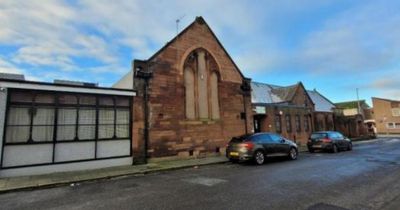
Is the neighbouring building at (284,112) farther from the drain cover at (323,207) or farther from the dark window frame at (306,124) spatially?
the drain cover at (323,207)

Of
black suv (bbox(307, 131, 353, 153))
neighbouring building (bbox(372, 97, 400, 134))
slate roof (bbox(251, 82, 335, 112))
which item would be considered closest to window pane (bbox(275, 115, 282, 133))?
black suv (bbox(307, 131, 353, 153))

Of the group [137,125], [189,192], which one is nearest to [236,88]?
[137,125]

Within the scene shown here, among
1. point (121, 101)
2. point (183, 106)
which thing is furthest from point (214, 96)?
point (121, 101)

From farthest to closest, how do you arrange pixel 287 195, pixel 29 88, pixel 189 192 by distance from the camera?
1. pixel 29 88
2. pixel 189 192
3. pixel 287 195

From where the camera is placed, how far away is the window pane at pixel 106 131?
40.7 feet

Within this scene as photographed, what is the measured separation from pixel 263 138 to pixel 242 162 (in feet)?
5.67

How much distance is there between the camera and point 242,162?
14.0 m

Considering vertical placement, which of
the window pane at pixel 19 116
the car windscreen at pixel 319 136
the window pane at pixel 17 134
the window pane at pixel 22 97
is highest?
the window pane at pixel 22 97

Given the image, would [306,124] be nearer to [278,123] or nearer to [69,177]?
[278,123]

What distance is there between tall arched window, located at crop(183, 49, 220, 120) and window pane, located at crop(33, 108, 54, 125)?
728 centimetres

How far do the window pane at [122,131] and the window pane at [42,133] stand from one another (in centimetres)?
290

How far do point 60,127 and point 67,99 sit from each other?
1.29 metres

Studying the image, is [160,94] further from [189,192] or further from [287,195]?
[287,195]

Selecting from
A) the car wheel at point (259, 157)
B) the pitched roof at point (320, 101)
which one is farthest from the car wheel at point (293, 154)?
the pitched roof at point (320, 101)
